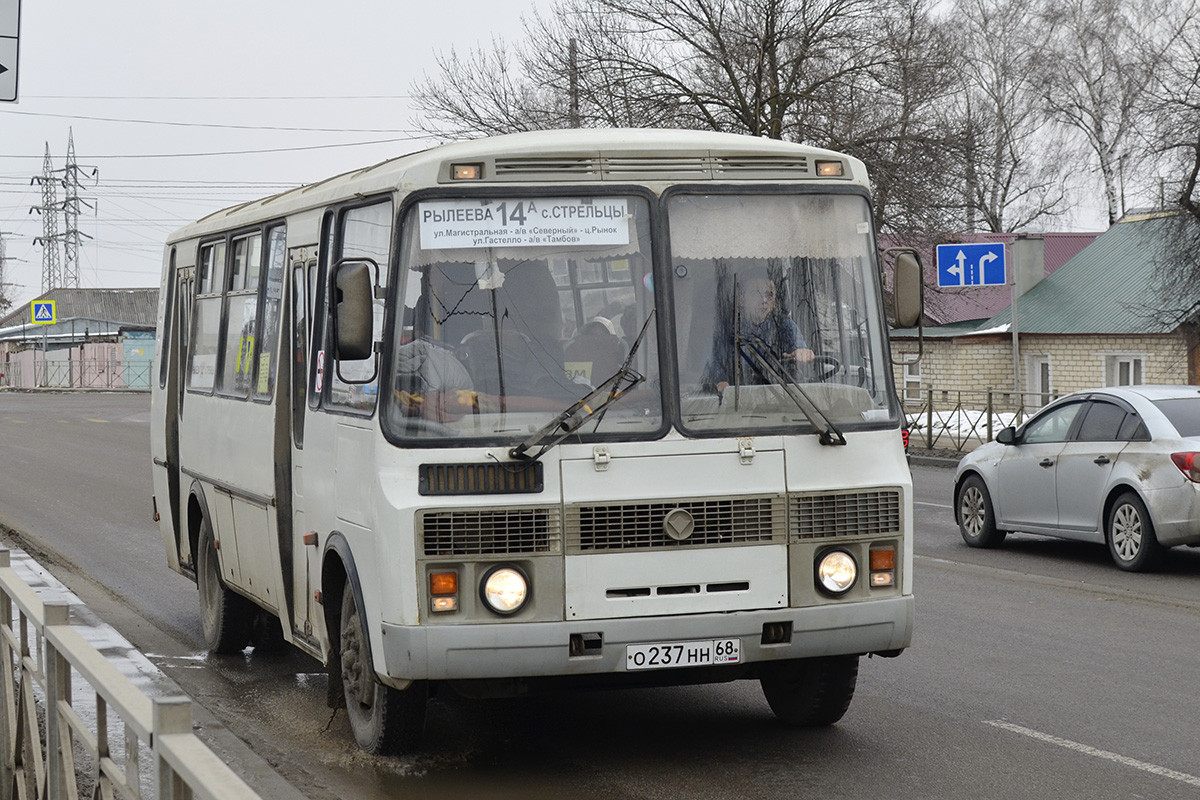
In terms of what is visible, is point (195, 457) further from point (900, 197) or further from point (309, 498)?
point (900, 197)

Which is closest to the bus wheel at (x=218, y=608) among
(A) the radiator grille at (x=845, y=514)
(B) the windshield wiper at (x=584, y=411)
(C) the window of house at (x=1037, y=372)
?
(B) the windshield wiper at (x=584, y=411)

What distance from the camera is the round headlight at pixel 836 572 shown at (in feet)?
21.5

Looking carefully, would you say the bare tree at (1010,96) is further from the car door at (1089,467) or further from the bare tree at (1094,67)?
the car door at (1089,467)

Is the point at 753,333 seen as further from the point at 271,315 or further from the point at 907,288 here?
the point at 271,315

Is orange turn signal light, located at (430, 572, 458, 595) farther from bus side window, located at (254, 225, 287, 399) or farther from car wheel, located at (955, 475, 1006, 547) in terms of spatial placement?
car wheel, located at (955, 475, 1006, 547)

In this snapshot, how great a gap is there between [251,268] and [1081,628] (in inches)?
224

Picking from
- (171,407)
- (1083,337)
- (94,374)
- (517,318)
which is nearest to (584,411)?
(517,318)

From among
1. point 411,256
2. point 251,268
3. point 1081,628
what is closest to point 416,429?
point 411,256

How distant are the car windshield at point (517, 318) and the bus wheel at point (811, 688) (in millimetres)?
1558

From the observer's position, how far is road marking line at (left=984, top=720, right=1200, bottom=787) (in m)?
6.52

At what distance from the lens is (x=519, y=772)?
22.4ft

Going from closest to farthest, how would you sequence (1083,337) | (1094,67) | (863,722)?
(863,722)
(1083,337)
(1094,67)

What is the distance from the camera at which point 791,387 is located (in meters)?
6.66

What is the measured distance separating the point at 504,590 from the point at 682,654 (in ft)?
2.49
